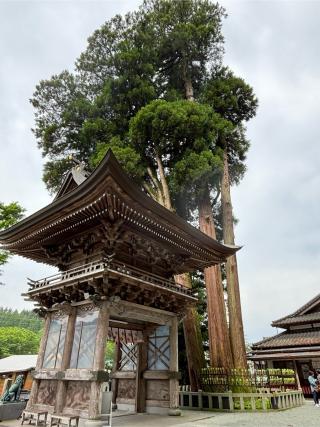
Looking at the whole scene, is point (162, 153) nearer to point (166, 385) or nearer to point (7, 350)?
point (166, 385)

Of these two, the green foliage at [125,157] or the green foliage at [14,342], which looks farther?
the green foliage at [14,342]

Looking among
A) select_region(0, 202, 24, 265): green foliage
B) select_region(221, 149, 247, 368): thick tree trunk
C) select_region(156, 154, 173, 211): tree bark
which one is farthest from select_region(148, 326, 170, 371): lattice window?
select_region(0, 202, 24, 265): green foliage

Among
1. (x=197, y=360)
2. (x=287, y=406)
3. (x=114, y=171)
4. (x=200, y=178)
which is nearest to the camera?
(x=114, y=171)

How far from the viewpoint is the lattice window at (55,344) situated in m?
9.47

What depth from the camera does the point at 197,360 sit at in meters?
13.8

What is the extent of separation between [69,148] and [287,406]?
62.8 feet

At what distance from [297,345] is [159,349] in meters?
14.9

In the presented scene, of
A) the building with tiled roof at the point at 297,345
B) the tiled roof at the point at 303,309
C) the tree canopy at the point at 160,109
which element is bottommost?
the building with tiled roof at the point at 297,345

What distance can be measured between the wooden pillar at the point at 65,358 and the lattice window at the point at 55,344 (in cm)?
41

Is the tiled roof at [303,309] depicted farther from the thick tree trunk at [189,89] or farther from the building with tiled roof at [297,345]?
the thick tree trunk at [189,89]

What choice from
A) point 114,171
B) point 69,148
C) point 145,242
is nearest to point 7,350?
point 69,148

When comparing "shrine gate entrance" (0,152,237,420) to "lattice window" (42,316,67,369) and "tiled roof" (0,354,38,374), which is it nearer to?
"lattice window" (42,316,67,369)

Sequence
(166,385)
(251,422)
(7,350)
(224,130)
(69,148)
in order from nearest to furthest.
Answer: (251,422), (166,385), (224,130), (69,148), (7,350)

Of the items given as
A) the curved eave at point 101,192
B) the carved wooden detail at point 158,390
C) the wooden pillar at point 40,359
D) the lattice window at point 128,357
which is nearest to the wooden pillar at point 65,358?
the wooden pillar at point 40,359
